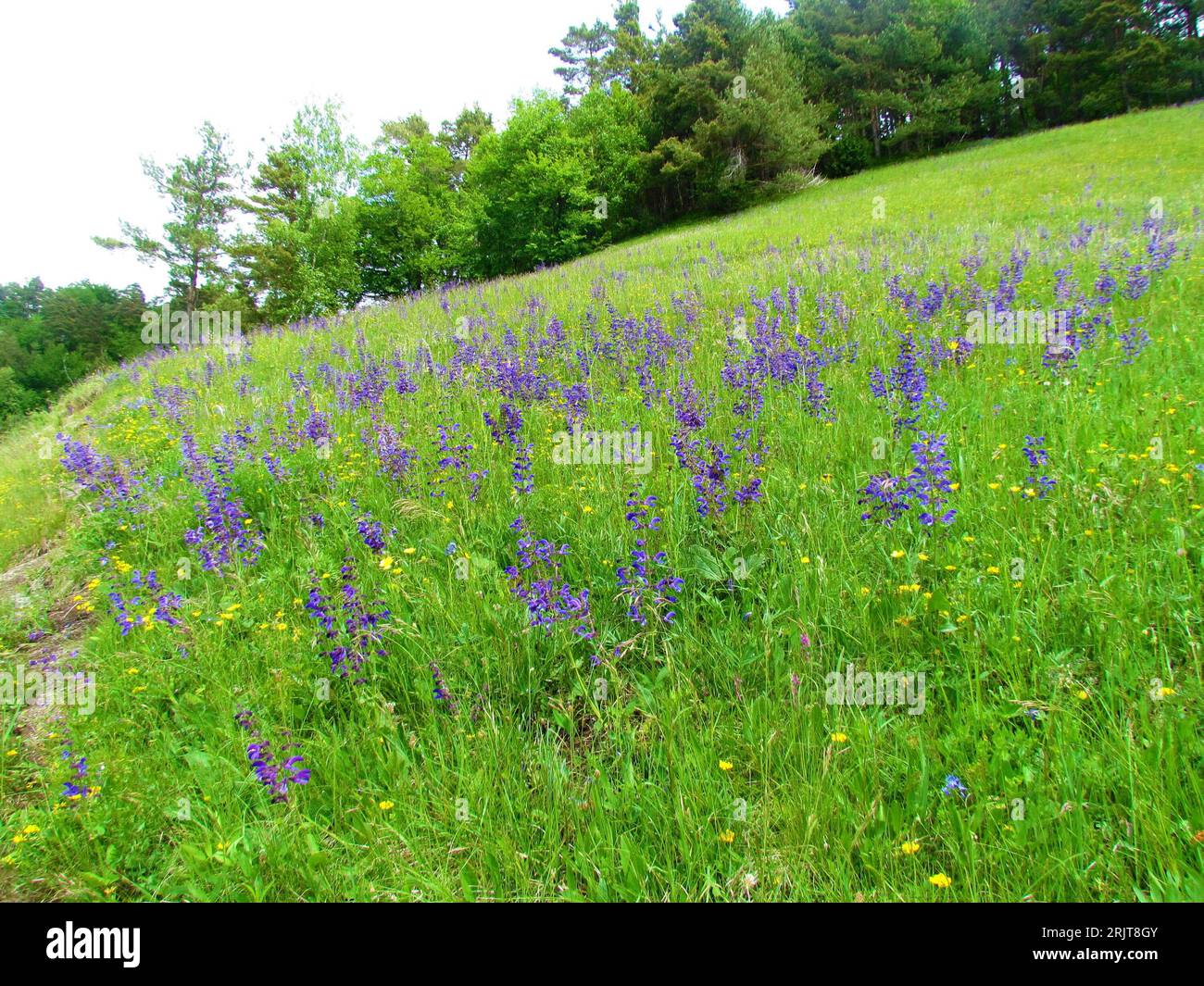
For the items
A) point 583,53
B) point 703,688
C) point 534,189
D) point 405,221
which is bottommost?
point 703,688

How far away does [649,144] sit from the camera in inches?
1463

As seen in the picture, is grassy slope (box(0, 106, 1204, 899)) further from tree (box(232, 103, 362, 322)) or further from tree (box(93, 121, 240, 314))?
tree (box(93, 121, 240, 314))

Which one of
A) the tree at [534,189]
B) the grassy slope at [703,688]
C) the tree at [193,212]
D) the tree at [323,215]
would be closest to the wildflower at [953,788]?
the grassy slope at [703,688]

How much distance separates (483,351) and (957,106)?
47.6m

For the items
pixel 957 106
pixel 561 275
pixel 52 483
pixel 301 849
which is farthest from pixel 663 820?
pixel 957 106

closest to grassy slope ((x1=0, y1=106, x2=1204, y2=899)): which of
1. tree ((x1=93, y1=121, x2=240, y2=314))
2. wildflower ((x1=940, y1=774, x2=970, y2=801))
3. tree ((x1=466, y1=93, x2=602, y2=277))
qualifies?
wildflower ((x1=940, y1=774, x2=970, y2=801))

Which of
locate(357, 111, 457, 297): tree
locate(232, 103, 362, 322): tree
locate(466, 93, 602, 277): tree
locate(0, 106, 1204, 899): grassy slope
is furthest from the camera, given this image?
locate(357, 111, 457, 297): tree

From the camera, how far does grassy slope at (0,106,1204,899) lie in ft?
6.22

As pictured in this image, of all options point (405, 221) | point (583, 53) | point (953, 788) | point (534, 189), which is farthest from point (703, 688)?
point (583, 53)

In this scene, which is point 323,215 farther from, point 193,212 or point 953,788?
point 953,788

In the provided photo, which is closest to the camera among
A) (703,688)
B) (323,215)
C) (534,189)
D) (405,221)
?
(703,688)

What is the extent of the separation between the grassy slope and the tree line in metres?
27.7

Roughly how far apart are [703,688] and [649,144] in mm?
41254

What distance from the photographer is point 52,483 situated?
6562 mm
